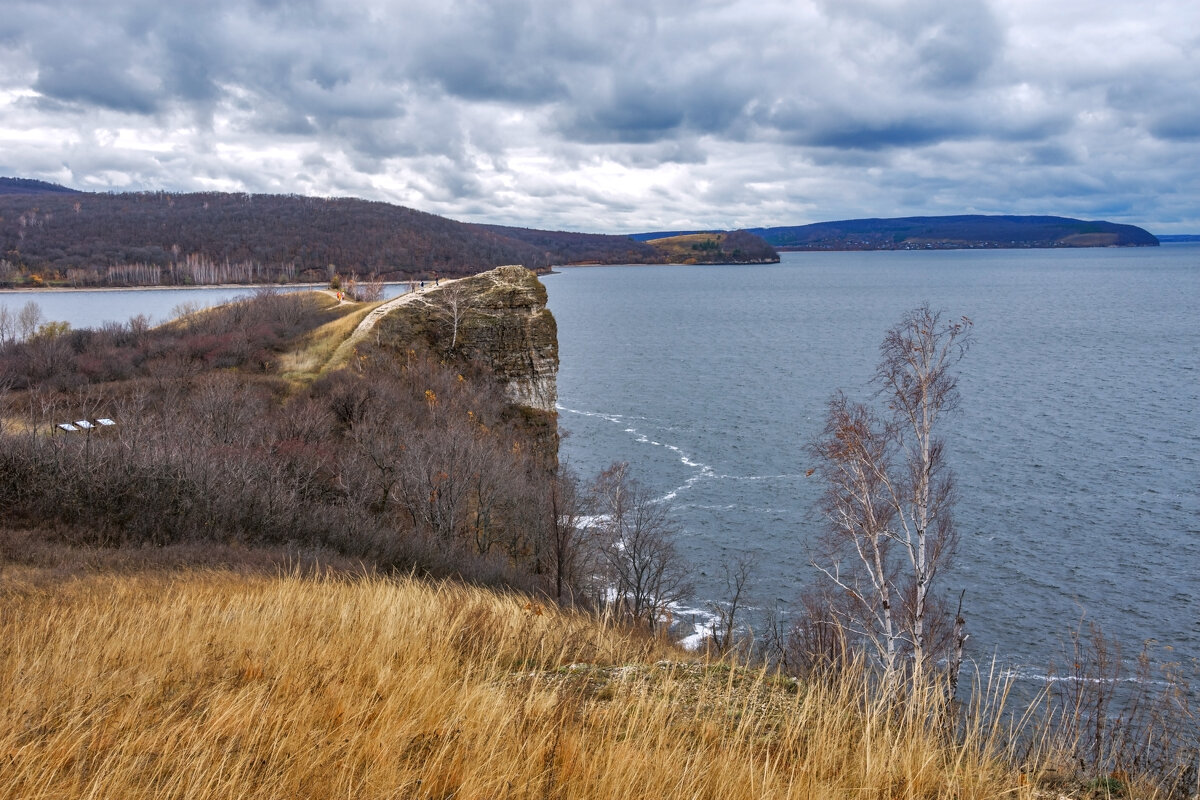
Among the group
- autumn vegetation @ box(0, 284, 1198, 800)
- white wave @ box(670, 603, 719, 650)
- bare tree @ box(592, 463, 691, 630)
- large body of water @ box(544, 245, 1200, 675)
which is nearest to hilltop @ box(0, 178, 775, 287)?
large body of water @ box(544, 245, 1200, 675)

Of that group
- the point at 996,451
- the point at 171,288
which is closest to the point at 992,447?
the point at 996,451

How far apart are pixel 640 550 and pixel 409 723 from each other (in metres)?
25.5

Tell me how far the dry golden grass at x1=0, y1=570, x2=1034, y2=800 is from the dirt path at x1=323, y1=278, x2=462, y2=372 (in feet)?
127

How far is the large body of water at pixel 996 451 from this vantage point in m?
26.4

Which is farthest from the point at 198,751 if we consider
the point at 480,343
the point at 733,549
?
the point at 480,343

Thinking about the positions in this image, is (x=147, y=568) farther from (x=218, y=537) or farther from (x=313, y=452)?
(x=313, y=452)

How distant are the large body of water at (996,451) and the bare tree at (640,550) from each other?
1.09 meters

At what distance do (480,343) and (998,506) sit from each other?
29.8 meters

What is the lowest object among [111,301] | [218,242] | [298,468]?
[298,468]

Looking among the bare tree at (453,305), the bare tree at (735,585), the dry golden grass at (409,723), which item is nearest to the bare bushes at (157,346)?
the bare tree at (453,305)

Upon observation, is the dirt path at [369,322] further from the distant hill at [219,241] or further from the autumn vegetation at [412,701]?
the distant hill at [219,241]

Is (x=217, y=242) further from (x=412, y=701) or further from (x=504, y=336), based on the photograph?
(x=412, y=701)

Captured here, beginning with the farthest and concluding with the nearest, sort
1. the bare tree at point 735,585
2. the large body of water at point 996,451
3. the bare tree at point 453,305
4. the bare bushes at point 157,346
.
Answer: the bare tree at point 453,305, the bare bushes at point 157,346, the bare tree at point 735,585, the large body of water at point 996,451

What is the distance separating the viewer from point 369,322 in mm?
47531
